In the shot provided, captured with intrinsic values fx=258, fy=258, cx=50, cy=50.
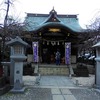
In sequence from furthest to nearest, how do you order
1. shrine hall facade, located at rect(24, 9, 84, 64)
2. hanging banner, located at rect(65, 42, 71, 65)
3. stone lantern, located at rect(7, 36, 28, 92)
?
shrine hall facade, located at rect(24, 9, 84, 64) < hanging banner, located at rect(65, 42, 71, 65) < stone lantern, located at rect(7, 36, 28, 92)

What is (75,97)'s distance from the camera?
11.9 metres

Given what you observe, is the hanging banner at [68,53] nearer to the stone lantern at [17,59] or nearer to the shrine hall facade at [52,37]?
the shrine hall facade at [52,37]

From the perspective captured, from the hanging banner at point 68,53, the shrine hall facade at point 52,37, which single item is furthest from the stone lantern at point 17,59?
the hanging banner at point 68,53

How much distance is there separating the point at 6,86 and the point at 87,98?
4.31m

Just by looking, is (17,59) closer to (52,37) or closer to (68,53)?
(68,53)

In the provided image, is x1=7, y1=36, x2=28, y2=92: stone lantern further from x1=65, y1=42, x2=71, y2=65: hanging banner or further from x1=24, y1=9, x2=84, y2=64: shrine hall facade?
x1=65, y1=42, x2=71, y2=65: hanging banner

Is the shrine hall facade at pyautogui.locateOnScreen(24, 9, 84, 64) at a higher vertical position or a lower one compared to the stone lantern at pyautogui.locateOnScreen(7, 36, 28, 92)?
higher

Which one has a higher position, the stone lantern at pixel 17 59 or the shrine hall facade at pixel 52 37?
the shrine hall facade at pixel 52 37

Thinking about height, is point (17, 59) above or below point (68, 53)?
below

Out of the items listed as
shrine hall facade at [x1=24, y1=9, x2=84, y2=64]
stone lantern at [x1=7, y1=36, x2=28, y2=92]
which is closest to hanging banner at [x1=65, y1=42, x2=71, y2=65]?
shrine hall facade at [x1=24, y1=9, x2=84, y2=64]

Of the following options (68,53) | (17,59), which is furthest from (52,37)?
(17,59)

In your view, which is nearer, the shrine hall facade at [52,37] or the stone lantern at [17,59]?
the stone lantern at [17,59]

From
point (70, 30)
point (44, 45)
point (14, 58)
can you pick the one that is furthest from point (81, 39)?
point (14, 58)

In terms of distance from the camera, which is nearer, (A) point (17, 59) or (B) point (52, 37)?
(A) point (17, 59)
